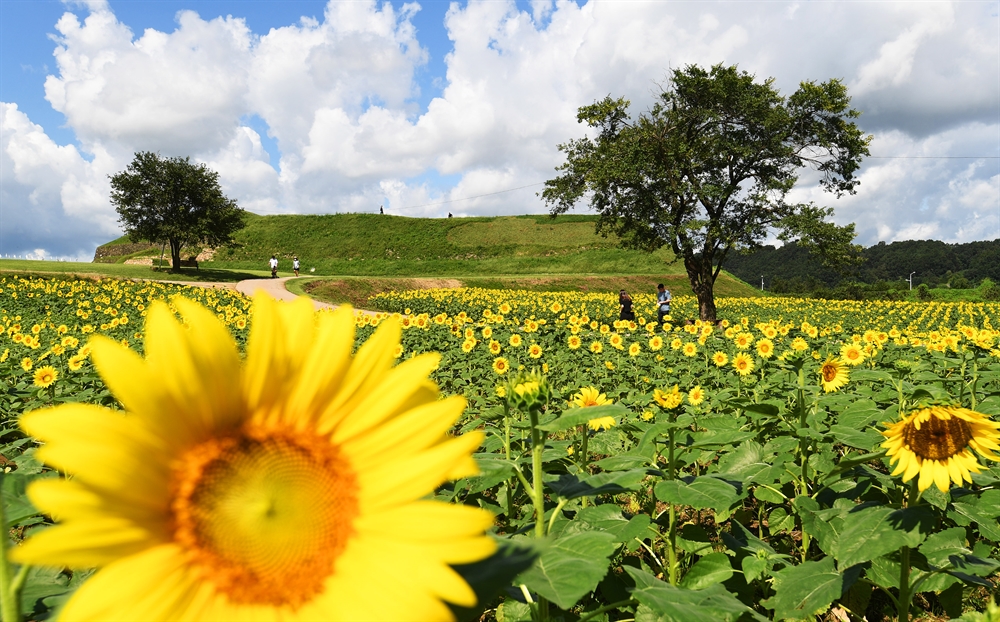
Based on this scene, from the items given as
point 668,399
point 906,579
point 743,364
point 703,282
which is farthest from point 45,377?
point 703,282

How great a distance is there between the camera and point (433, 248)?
213 feet

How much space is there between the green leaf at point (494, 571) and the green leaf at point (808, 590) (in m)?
1.69

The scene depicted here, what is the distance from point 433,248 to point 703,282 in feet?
149

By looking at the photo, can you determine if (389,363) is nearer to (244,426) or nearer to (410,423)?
(410,423)

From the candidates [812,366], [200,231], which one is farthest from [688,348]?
[200,231]

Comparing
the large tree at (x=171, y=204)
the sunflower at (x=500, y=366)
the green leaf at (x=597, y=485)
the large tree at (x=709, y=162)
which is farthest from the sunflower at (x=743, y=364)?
the large tree at (x=171, y=204)

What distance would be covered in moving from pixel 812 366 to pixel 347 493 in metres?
5.88

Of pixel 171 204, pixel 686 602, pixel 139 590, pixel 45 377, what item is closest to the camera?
pixel 139 590

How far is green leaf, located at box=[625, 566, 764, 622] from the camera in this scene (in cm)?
136

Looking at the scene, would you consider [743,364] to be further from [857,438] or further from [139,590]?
[139,590]

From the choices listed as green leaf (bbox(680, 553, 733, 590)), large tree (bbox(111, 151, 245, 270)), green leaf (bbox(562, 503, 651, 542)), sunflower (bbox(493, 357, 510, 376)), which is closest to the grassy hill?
large tree (bbox(111, 151, 245, 270))

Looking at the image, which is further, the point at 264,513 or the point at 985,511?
the point at 985,511

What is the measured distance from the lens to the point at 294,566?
2.48ft

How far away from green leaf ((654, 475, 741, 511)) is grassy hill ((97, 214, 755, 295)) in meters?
46.4
